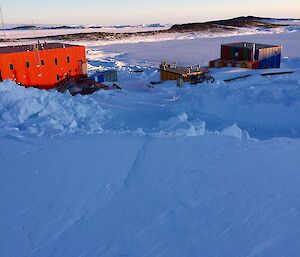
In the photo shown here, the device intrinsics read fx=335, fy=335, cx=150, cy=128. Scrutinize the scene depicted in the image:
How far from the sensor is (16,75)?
2044cm

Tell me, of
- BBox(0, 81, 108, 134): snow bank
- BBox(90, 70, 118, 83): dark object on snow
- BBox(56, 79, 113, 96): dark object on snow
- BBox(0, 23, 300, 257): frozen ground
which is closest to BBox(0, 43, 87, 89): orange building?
BBox(56, 79, 113, 96): dark object on snow

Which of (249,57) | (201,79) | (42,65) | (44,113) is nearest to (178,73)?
(201,79)

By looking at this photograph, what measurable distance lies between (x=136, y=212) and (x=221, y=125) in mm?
9436

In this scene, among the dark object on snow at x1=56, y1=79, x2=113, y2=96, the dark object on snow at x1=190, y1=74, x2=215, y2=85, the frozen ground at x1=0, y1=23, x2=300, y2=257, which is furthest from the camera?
the dark object on snow at x1=190, y1=74, x2=215, y2=85

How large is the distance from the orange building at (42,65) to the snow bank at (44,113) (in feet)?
23.1

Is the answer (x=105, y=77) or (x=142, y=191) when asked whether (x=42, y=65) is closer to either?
(x=105, y=77)

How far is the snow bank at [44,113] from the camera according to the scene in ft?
33.6

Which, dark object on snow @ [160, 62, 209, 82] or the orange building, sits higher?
the orange building

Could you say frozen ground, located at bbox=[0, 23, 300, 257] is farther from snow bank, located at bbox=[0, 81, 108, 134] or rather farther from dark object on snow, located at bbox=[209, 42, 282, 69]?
dark object on snow, located at bbox=[209, 42, 282, 69]

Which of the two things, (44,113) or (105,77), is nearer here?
(44,113)

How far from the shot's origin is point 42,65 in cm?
2145

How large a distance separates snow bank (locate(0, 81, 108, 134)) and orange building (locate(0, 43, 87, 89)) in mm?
7030

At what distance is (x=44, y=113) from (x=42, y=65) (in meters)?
10.5

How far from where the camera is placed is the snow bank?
33.6 feet
